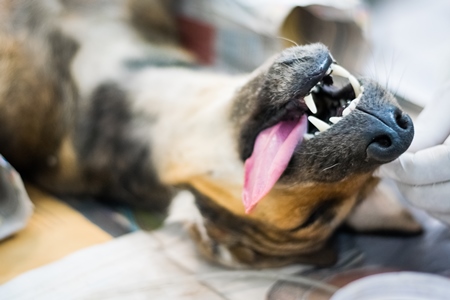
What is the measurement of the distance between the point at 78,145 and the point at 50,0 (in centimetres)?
48

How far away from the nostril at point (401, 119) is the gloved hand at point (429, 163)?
133mm

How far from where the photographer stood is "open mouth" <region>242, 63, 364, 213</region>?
105cm

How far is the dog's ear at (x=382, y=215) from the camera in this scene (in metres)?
1.35

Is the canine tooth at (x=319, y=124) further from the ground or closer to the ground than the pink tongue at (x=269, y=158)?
further from the ground

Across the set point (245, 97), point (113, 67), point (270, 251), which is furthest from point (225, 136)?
point (113, 67)

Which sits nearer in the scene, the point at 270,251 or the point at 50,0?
the point at 270,251

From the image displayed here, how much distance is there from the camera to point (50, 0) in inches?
64.7

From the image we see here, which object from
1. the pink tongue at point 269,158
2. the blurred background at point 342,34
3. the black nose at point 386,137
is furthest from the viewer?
the blurred background at point 342,34

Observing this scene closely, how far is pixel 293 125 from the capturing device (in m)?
1.09

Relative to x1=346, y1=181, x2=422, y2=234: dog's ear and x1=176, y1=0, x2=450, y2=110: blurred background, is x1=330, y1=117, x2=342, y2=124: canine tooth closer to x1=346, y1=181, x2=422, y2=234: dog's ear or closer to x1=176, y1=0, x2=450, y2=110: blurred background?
x1=346, y1=181, x2=422, y2=234: dog's ear

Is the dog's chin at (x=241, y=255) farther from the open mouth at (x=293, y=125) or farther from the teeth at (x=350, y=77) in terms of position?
the teeth at (x=350, y=77)

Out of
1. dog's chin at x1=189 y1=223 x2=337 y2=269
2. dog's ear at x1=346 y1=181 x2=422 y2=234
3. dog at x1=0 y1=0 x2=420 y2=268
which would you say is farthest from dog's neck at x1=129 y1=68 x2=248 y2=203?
dog's ear at x1=346 y1=181 x2=422 y2=234

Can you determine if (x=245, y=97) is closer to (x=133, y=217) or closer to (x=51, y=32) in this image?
(x=133, y=217)

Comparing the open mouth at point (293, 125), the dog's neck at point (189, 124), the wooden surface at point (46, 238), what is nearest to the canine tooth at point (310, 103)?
the open mouth at point (293, 125)
